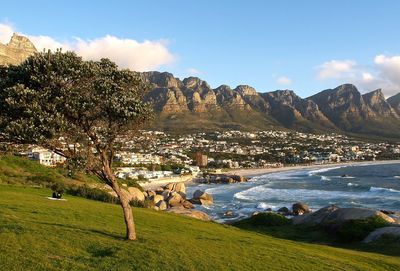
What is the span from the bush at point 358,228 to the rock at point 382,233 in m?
0.62

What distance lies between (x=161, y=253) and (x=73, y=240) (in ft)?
11.2

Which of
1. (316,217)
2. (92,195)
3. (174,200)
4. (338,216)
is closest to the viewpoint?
(338,216)

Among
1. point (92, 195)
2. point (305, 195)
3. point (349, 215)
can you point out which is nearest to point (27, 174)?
point (92, 195)

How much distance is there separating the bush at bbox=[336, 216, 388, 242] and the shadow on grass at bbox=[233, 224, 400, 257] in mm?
604

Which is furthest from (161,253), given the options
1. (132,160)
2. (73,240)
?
(132,160)

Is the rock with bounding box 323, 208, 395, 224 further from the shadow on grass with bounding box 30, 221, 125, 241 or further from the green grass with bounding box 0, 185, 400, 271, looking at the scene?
the shadow on grass with bounding box 30, 221, 125, 241

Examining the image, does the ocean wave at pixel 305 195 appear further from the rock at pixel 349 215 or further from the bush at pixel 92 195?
the bush at pixel 92 195

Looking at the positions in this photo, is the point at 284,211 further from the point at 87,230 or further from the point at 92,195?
the point at 87,230

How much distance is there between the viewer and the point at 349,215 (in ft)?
113

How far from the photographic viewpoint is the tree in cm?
1426

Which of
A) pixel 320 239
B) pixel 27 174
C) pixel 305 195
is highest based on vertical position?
pixel 27 174

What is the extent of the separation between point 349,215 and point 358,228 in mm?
2290

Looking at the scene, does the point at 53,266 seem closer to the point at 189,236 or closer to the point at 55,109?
the point at 55,109

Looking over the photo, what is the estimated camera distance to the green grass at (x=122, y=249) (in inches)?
546
